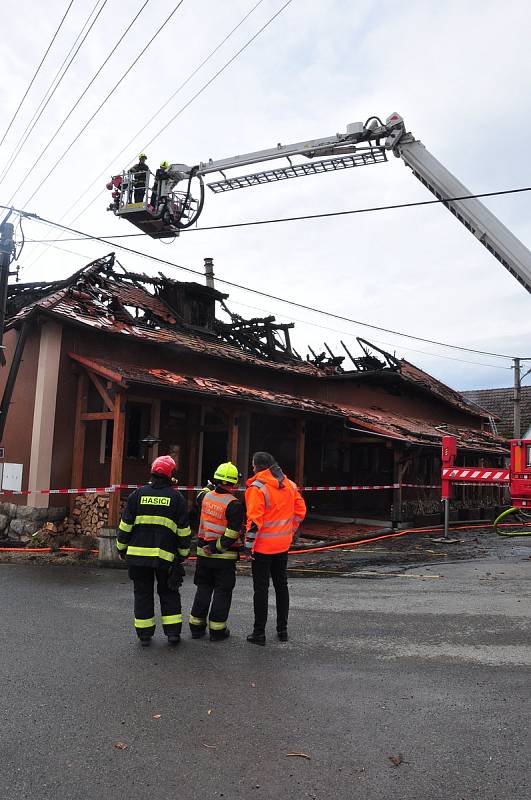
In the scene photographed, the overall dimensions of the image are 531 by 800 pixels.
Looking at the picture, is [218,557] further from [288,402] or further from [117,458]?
[288,402]

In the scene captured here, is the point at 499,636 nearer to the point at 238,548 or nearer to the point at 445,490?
the point at 238,548

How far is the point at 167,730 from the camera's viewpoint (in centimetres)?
371

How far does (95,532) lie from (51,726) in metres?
8.13

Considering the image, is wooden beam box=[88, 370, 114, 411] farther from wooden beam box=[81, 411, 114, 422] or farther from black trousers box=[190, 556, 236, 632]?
black trousers box=[190, 556, 236, 632]

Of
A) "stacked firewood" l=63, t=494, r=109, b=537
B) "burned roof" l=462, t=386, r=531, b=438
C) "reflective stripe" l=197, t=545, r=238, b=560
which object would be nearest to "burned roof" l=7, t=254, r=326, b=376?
"stacked firewood" l=63, t=494, r=109, b=537

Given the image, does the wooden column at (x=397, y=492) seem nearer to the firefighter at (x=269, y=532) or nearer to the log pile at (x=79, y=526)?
the log pile at (x=79, y=526)

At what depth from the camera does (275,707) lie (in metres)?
4.08

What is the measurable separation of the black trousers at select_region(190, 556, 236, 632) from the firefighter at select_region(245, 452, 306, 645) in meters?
0.25

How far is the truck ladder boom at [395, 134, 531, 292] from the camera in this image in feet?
40.4

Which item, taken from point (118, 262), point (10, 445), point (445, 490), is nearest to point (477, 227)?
point (445, 490)

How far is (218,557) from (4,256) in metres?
8.68

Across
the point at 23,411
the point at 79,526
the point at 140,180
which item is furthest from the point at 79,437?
the point at 140,180

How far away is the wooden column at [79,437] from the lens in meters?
12.2

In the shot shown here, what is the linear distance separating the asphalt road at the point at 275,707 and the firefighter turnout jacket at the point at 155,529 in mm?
792
